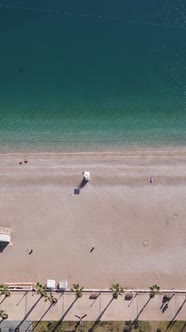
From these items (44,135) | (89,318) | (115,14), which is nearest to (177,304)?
(89,318)

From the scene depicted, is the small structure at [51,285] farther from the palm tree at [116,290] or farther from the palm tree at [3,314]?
the palm tree at [116,290]

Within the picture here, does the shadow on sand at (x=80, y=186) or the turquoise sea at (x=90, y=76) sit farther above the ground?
the turquoise sea at (x=90, y=76)

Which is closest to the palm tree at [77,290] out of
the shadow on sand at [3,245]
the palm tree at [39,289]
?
the palm tree at [39,289]

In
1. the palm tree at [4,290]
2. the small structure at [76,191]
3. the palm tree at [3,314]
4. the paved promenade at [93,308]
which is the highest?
Result: the small structure at [76,191]

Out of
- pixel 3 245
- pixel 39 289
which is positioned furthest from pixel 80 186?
pixel 39 289

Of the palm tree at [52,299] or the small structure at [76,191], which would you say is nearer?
the palm tree at [52,299]

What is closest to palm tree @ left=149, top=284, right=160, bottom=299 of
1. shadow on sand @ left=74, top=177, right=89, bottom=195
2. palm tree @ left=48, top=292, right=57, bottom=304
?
palm tree @ left=48, top=292, right=57, bottom=304

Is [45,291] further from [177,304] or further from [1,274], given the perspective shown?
[177,304]
